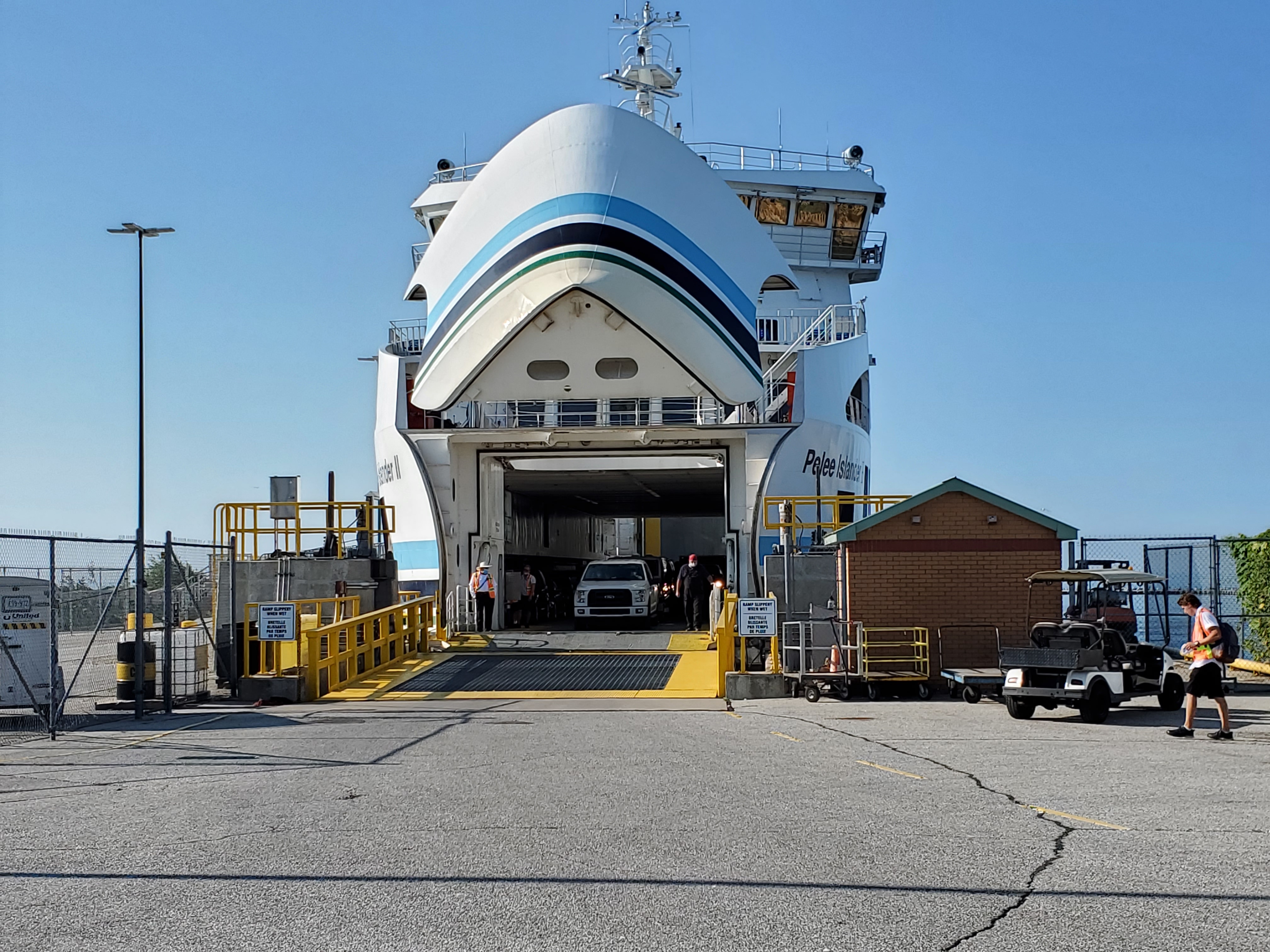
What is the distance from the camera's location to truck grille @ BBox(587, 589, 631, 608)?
92.4ft

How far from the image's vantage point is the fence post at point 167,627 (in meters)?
14.3

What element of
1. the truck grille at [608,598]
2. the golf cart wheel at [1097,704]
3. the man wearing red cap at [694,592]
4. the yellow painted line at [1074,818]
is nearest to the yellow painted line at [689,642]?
the man wearing red cap at [694,592]

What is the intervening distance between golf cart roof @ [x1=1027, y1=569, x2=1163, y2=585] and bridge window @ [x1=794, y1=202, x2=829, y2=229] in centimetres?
2065

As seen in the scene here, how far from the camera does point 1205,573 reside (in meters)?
21.8

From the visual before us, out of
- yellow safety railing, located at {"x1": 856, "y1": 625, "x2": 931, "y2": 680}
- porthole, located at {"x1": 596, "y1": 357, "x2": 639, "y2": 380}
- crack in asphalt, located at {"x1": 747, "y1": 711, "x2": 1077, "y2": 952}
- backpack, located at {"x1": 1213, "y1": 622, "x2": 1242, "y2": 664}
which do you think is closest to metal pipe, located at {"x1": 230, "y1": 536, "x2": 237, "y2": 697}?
porthole, located at {"x1": 596, "y1": 357, "x2": 639, "y2": 380}

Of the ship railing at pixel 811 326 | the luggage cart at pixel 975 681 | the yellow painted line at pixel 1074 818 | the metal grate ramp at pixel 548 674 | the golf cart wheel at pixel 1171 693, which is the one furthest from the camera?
the ship railing at pixel 811 326

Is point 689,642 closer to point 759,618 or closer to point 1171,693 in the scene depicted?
point 759,618

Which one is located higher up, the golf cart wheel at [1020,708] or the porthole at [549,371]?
the porthole at [549,371]

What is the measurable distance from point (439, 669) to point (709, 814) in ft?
39.6

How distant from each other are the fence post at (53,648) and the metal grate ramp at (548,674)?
4933 mm

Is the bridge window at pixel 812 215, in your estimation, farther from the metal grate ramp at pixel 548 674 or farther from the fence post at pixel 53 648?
the fence post at pixel 53 648

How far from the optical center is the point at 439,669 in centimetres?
1917

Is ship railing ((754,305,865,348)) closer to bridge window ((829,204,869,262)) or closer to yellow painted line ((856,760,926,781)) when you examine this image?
bridge window ((829,204,869,262))

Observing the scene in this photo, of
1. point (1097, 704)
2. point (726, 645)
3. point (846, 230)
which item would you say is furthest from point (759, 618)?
point (846, 230)
